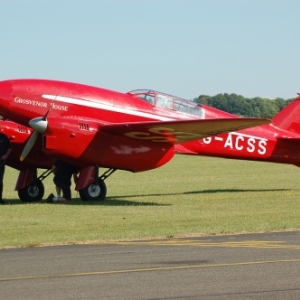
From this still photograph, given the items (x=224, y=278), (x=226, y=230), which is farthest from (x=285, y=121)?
(x=224, y=278)

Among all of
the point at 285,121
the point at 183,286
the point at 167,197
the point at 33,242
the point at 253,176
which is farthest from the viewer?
the point at 253,176

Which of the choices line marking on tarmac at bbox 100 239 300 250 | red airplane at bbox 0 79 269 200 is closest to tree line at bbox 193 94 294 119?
red airplane at bbox 0 79 269 200

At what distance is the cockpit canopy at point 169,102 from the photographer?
25109 millimetres

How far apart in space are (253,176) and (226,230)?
59.3ft

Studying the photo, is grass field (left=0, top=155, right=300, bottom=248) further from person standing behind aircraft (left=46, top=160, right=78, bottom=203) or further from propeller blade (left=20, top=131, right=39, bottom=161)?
propeller blade (left=20, top=131, right=39, bottom=161)

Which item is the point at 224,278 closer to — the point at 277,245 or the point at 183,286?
the point at 183,286

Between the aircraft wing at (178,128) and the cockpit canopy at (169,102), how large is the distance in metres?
1.43

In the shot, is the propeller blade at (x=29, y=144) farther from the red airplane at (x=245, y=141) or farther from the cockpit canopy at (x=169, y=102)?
the red airplane at (x=245, y=141)

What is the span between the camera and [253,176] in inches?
1355

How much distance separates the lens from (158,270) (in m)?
11.3

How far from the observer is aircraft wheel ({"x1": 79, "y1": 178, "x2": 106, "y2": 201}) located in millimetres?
23609

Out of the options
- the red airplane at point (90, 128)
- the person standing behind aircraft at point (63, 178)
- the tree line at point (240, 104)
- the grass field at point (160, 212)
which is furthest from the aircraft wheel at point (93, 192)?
the tree line at point (240, 104)

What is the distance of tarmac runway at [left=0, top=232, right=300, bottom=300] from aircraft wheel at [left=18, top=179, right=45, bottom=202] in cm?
1033

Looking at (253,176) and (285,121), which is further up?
(285,121)
